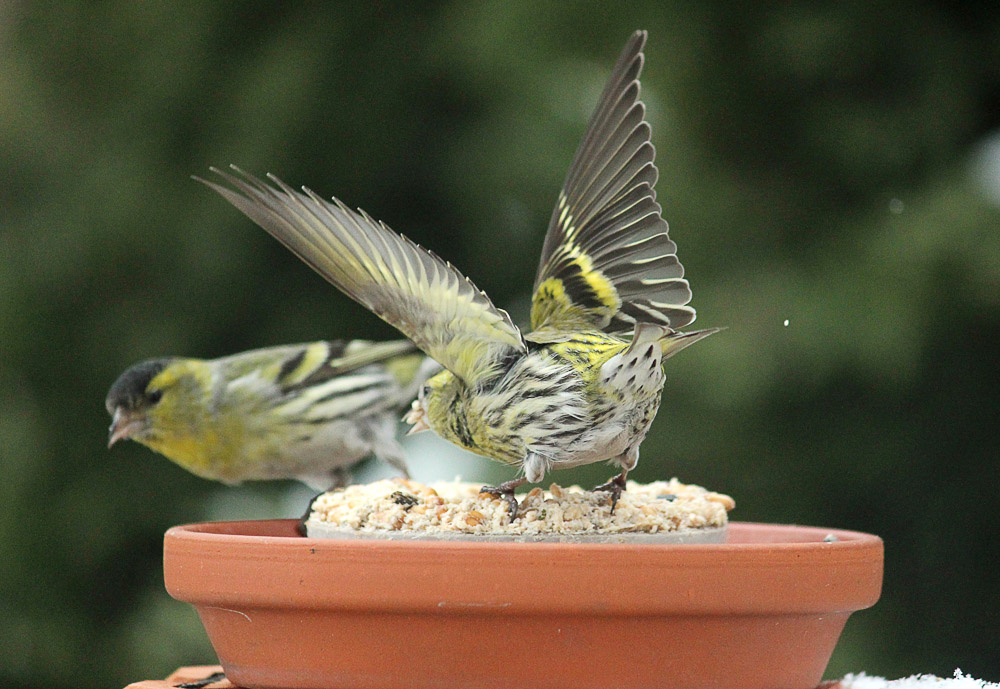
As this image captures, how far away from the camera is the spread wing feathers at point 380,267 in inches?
63.4

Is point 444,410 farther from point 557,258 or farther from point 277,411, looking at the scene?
point 277,411

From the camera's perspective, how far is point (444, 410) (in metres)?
1.98

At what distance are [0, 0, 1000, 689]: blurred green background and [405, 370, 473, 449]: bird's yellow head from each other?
4.30ft

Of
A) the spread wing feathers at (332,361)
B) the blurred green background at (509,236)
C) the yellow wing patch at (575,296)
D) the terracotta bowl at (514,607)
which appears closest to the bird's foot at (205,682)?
the terracotta bowl at (514,607)

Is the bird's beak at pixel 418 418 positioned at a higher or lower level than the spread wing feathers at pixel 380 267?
lower

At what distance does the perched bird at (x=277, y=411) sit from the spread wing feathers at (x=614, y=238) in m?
1.36

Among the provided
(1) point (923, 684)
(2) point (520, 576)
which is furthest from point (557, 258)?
(1) point (923, 684)

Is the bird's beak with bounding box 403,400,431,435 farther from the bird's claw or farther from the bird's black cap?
the bird's black cap

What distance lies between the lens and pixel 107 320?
12.6ft

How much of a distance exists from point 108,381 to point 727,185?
2.23m

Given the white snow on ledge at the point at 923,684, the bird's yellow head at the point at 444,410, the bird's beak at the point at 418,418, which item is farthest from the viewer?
the bird's beak at the point at 418,418

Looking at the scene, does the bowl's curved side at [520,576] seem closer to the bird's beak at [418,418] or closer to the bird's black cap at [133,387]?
the bird's beak at [418,418]

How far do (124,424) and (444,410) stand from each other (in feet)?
5.68

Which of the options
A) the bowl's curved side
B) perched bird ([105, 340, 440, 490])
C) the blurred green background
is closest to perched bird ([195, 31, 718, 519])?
the bowl's curved side
